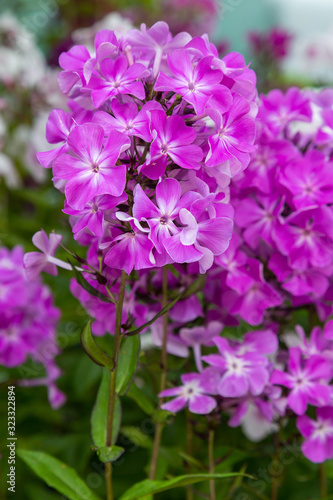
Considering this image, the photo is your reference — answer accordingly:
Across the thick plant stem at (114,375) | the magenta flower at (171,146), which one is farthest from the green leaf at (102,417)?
the magenta flower at (171,146)

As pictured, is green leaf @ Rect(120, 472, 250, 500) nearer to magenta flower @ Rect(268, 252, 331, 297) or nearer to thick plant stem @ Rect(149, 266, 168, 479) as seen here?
thick plant stem @ Rect(149, 266, 168, 479)

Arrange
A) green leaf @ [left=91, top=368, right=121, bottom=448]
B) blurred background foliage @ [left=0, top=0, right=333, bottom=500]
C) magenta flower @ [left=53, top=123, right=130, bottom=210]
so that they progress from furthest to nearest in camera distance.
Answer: blurred background foliage @ [left=0, top=0, right=333, bottom=500]
green leaf @ [left=91, top=368, right=121, bottom=448]
magenta flower @ [left=53, top=123, right=130, bottom=210]

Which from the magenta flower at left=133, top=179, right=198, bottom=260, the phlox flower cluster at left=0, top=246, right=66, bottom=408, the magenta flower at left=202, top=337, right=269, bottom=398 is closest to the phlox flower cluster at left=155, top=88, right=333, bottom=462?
the magenta flower at left=202, top=337, right=269, bottom=398

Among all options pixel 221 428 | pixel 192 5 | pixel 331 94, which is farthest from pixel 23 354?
pixel 192 5

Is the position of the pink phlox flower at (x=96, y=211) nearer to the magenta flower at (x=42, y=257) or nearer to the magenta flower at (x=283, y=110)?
the magenta flower at (x=42, y=257)

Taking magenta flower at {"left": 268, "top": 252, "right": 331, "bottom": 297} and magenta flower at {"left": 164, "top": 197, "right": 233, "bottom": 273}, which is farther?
magenta flower at {"left": 268, "top": 252, "right": 331, "bottom": 297}

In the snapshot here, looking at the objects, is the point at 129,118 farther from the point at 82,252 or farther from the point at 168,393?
the point at 82,252

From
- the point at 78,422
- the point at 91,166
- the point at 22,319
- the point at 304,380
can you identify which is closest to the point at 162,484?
the point at 304,380
